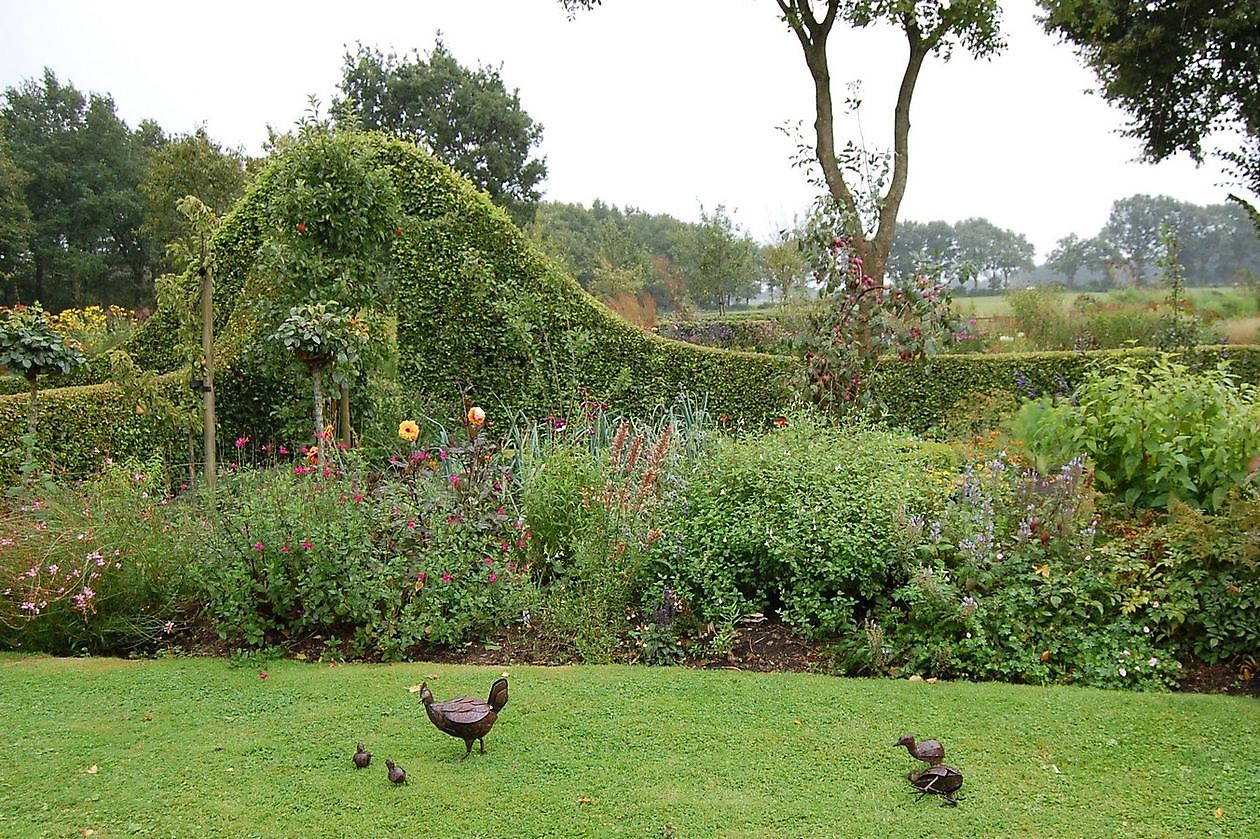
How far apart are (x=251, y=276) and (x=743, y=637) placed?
5001mm

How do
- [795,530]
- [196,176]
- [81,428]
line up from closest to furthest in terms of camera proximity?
1. [795,530]
2. [81,428]
3. [196,176]

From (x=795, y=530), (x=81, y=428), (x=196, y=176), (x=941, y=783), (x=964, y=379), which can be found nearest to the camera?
(x=941, y=783)

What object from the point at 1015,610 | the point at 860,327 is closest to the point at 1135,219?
the point at 860,327

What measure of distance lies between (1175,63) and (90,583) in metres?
17.5

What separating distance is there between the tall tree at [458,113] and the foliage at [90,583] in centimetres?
2996

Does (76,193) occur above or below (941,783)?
above

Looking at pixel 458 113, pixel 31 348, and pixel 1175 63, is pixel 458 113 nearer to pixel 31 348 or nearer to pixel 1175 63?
pixel 1175 63

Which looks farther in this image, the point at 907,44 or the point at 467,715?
the point at 907,44

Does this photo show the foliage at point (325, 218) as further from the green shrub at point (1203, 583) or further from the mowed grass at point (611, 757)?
the green shrub at point (1203, 583)

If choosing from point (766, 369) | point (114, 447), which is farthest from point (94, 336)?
point (766, 369)

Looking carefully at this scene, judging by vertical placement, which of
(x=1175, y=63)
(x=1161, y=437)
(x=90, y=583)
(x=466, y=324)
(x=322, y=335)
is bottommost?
(x=90, y=583)

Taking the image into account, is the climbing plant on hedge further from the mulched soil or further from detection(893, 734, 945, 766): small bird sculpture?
detection(893, 734, 945, 766): small bird sculpture

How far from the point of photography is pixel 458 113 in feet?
111

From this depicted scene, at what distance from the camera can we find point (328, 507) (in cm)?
394
